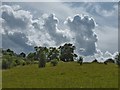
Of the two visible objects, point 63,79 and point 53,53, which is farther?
point 53,53

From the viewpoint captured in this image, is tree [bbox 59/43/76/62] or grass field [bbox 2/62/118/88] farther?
tree [bbox 59/43/76/62]

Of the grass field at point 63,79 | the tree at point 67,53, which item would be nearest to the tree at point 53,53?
the tree at point 67,53

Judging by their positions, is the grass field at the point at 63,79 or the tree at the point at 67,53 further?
the tree at the point at 67,53

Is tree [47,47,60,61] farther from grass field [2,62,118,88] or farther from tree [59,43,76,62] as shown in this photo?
grass field [2,62,118,88]

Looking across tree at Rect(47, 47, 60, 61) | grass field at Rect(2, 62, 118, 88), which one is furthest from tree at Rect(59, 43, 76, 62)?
grass field at Rect(2, 62, 118, 88)

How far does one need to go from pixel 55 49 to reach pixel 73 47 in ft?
44.3

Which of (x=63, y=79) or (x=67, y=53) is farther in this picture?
(x=67, y=53)

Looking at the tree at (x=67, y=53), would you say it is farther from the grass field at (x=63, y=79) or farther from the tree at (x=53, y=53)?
the grass field at (x=63, y=79)

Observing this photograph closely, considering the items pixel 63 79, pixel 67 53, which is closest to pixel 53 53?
pixel 67 53

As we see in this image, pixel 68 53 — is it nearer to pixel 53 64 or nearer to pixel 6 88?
pixel 53 64

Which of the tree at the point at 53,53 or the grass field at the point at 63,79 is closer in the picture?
the grass field at the point at 63,79

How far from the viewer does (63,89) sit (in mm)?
42469

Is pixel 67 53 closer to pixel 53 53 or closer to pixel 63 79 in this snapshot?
pixel 53 53

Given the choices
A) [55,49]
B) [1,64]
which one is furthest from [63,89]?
[55,49]
